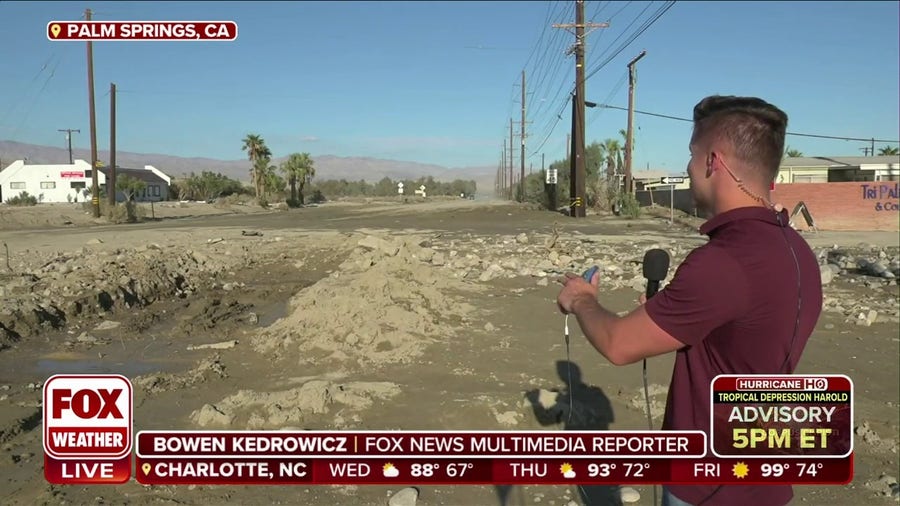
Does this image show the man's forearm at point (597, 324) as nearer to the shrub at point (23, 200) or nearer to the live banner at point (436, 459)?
the live banner at point (436, 459)

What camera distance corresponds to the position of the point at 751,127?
68.7 inches

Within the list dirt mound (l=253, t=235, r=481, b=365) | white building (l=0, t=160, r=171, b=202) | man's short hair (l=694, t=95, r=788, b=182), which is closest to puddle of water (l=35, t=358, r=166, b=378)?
dirt mound (l=253, t=235, r=481, b=365)

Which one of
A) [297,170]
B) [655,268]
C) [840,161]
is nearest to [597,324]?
[655,268]

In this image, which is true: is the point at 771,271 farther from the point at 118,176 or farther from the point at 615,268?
the point at 615,268

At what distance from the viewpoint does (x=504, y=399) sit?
600 cm

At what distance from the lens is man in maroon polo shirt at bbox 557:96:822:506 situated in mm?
1629

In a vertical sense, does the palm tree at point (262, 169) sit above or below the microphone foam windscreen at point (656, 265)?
above

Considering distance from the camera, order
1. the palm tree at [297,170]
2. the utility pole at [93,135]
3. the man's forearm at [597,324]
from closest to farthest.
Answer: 1. the man's forearm at [597,324]
2. the utility pole at [93,135]
3. the palm tree at [297,170]

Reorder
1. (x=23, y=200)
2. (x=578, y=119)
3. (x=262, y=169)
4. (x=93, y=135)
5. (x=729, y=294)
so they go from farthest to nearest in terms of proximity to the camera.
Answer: (x=578, y=119) → (x=262, y=169) → (x=23, y=200) → (x=93, y=135) → (x=729, y=294)

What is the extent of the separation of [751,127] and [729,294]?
46 cm

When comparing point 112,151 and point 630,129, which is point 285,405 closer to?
point 112,151

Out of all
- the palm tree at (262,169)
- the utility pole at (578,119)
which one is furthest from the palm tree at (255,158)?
the utility pole at (578,119)

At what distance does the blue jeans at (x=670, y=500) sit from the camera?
191 cm

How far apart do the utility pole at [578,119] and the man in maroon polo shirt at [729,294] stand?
29845 mm
